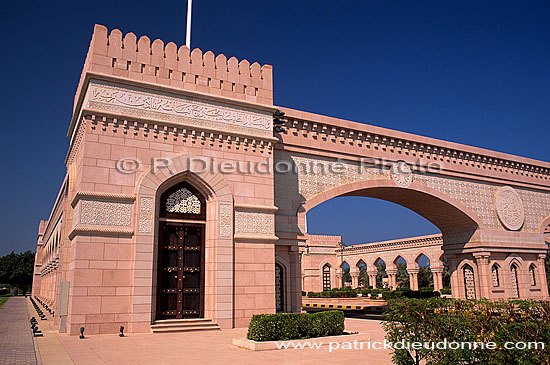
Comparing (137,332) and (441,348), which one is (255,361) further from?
(137,332)

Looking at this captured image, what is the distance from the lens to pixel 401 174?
16.9m

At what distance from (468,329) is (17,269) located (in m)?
59.7

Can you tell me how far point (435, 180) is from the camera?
17766 millimetres

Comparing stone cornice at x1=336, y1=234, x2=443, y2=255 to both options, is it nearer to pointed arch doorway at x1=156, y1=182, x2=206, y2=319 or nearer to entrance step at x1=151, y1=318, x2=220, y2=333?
pointed arch doorway at x1=156, y1=182, x2=206, y2=319

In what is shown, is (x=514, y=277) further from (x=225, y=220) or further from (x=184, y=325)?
(x=184, y=325)

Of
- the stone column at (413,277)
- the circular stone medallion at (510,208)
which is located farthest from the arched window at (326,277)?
the circular stone medallion at (510,208)

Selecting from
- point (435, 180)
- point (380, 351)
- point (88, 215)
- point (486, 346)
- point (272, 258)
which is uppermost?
point (435, 180)

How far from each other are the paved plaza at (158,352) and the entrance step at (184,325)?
0.75m

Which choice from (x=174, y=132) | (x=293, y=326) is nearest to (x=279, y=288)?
(x=293, y=326)

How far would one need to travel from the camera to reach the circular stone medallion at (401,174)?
16688 mm

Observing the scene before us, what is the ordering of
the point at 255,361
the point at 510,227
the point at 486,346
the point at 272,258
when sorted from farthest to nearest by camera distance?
the point at 510,227 → the point at 272,258 → the point at 255,361 → the point at 486,346

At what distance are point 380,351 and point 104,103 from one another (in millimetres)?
8616

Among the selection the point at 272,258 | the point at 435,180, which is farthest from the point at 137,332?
the point at 435,180

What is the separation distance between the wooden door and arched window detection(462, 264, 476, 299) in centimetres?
1210
